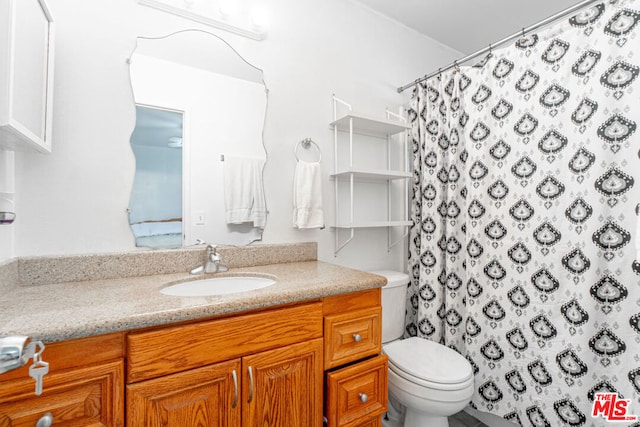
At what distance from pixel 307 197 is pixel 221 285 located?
24.0 inches

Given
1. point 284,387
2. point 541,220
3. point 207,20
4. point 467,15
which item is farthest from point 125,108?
point 467,15

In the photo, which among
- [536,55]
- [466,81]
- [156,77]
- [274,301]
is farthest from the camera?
[466,81]

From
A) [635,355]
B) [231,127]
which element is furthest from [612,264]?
[231,127]

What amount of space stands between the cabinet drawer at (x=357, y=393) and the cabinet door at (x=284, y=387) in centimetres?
5

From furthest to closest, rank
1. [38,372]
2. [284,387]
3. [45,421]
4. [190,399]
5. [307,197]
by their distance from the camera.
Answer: [307,197]
[284,387]
[190,399]
[45,421]
[38,372]

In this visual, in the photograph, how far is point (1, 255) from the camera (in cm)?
94

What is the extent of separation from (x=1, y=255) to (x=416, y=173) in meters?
1.98

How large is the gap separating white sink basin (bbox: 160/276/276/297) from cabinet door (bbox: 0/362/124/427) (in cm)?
44

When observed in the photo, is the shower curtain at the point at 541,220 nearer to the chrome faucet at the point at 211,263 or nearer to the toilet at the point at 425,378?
the toilet at the point at 425,378

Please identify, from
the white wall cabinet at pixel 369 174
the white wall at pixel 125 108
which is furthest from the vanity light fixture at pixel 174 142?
the white wall cabinet at pixel 369 174

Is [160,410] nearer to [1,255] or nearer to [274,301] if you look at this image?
[274,301]

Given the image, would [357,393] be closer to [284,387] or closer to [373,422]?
[373,422]

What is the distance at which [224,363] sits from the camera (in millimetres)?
842

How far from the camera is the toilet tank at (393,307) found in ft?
5.31
